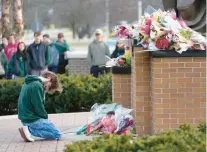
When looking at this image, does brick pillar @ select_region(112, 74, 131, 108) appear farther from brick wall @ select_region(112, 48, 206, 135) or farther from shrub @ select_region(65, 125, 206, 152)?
shrub @ select_region(65, 125, 206, 152)

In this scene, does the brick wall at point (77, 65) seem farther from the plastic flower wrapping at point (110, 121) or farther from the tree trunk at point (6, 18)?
the plastic flower wrapping at point (110, 121)

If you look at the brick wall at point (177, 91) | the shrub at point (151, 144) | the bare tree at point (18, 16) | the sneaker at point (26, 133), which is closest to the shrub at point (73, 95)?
the sneaker at point (26, 133)

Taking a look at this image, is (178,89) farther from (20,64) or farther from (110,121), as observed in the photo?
(20,64)

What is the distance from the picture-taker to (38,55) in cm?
1814

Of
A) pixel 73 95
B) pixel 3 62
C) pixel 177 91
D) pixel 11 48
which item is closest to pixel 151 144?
pixel 177 91

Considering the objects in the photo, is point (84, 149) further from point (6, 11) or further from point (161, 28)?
point (6, 11)

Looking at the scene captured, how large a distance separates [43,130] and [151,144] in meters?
4.03

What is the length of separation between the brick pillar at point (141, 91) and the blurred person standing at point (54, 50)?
29.5 feet

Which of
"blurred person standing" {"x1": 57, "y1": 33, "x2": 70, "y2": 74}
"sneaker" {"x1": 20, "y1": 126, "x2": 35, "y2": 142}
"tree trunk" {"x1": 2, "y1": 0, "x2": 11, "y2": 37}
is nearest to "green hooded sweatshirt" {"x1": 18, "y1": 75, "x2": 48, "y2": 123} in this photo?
"sneaker" {"x1": 20, "y1": 126, "x2": 35, "y2": 142}

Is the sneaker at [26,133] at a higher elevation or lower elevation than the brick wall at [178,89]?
lower

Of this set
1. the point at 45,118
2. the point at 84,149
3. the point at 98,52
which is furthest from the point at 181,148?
the point at 98,52

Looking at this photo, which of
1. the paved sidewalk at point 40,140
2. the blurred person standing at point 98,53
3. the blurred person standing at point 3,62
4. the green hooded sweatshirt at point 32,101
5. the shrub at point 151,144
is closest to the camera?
the shrub at point 151,144

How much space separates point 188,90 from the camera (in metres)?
9.38

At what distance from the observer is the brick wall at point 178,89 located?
30.7 ft
